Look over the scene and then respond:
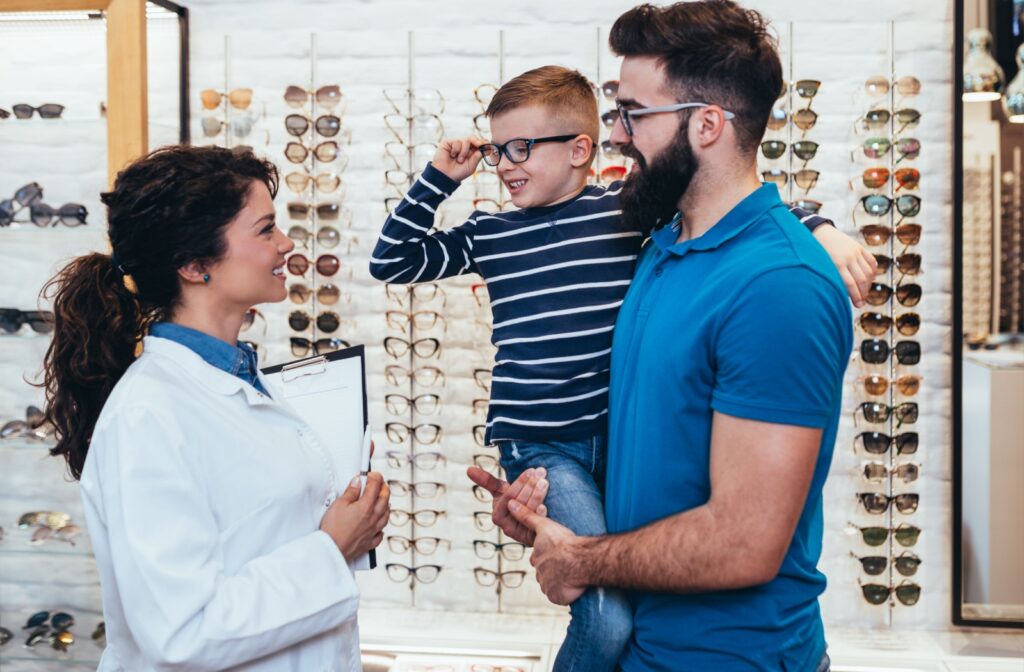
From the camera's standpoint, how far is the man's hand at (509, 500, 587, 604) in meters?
1.65

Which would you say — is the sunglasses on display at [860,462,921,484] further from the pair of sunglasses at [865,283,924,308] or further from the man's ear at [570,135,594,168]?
the man's ear at [570,135,594,168]

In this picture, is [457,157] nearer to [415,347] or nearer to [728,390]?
[728,390]

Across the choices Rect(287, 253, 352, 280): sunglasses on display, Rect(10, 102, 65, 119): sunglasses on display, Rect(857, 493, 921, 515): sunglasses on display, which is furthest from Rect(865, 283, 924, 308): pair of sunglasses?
Rect(10, 102, 65, 119): sunglasses on display

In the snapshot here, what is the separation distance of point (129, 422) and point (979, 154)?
2963 millimetres

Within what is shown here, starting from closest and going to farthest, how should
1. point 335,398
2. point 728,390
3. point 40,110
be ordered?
point 728,390, point 335,398, point 40,110

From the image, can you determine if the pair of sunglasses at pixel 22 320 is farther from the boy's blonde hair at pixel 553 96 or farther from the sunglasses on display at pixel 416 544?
the boy's blonde hair at pixel 553 96

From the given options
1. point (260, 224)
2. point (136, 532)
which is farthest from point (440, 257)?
point (136, 532)

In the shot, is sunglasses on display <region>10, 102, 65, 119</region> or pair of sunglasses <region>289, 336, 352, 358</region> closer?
sunglasses on display <region>10, 102, 65, 119</region>

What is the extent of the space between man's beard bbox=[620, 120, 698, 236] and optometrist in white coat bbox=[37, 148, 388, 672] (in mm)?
693

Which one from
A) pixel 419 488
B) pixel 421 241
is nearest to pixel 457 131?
pixel 419 488

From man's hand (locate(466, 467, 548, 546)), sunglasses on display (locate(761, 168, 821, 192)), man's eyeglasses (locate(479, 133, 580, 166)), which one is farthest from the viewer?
sunglasses on display (locate(761, 168, 821, 192))

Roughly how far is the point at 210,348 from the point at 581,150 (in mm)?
943

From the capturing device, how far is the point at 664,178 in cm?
164

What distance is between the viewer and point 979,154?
3230mm
